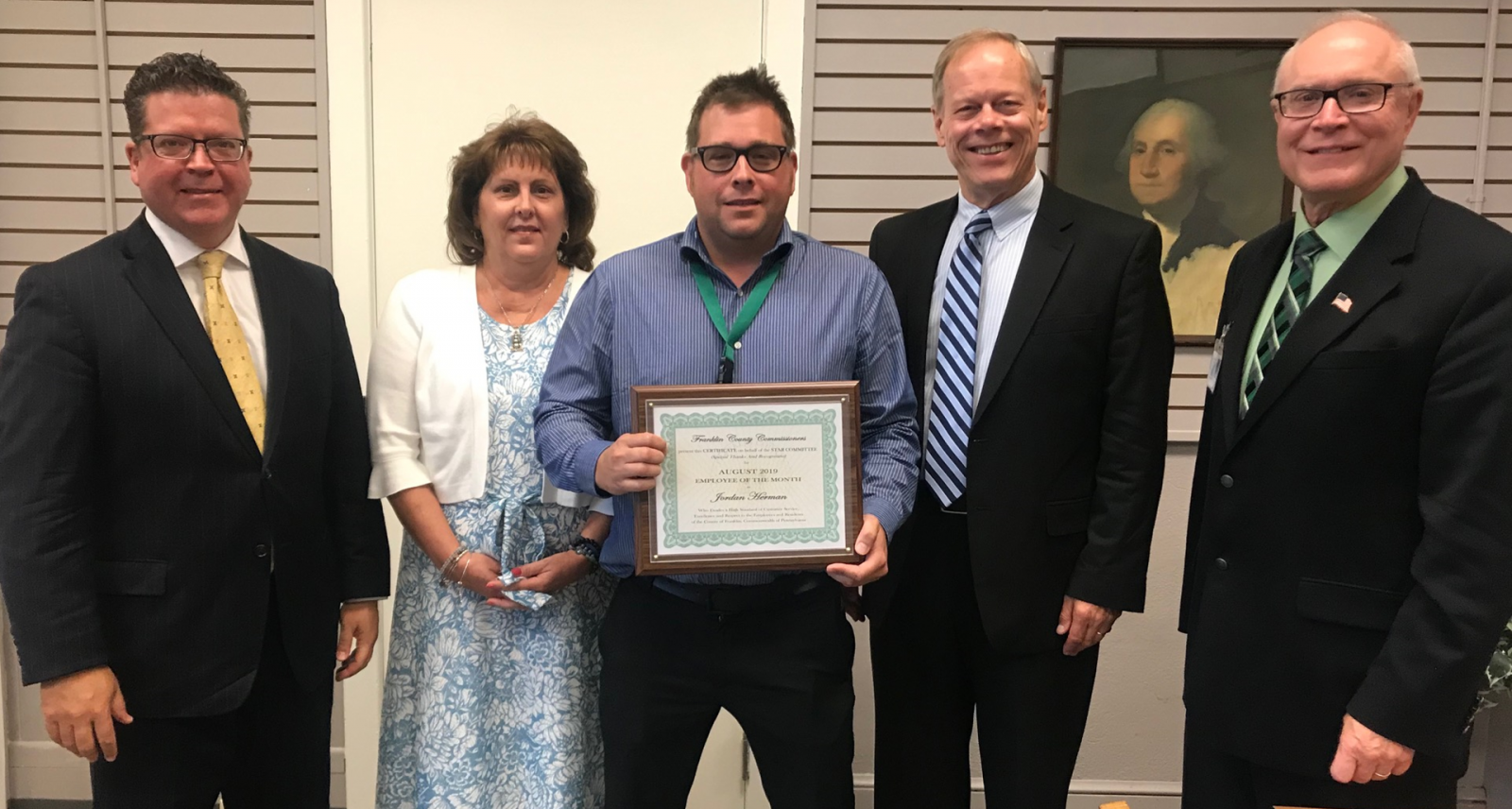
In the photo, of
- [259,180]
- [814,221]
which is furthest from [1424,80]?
[259,180]

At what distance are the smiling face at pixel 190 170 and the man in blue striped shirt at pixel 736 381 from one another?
75cm

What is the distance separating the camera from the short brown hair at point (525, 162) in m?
2.29

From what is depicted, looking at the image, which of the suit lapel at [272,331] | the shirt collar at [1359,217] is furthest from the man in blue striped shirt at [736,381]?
the shirt collar at [1359,217]

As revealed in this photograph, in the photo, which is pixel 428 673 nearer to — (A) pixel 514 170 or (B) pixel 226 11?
(A) pixel 514 170

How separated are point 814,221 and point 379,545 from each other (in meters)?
1.81

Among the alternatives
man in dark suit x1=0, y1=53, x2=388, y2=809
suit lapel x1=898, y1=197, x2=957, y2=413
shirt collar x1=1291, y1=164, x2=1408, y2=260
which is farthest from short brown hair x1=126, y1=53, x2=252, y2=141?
shirt collar x1=1291, y1=164, x2=1408, y2=260

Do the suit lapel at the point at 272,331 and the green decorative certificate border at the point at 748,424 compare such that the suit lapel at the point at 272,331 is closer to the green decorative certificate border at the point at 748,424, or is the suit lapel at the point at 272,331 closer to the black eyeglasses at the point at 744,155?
the green decorative certificate border at the point at 748,424

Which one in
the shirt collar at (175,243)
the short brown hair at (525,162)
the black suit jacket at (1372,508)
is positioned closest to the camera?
the black suit jacket at (1372,508)

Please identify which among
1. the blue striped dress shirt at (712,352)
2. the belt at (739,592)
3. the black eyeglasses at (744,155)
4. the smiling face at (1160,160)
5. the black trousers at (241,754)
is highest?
the smiling face at (1160,160)

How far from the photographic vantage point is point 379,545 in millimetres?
2283

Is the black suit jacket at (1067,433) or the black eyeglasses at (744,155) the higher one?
the black eyeglasses at (744,155)

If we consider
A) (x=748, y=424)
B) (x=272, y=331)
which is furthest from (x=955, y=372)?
(x=272, y=331)

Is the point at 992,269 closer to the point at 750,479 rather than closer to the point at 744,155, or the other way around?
the point at 744,155

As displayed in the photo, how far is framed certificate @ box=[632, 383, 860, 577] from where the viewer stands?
184 centimetres
